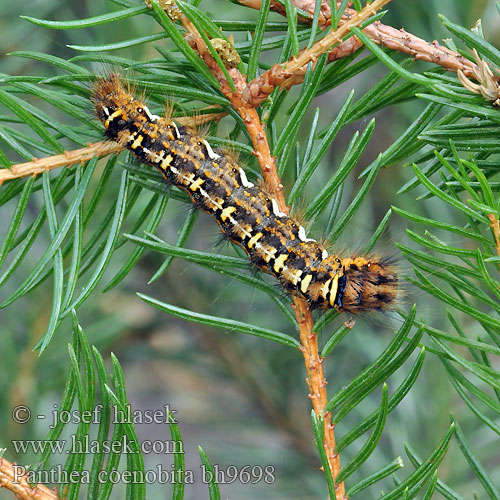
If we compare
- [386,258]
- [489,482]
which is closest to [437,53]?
[386,258]

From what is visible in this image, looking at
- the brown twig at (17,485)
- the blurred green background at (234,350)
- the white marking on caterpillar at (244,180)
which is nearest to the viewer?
the brown twig at (17,485)

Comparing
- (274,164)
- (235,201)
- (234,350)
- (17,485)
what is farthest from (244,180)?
(234,350)

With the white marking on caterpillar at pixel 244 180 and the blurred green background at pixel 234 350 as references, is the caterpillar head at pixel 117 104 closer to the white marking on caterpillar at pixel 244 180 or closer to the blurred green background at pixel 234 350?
the white marking on caterpillar at pixel 244 180

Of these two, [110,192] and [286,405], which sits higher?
[110,192]

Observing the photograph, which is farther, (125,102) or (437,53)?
(125,102)

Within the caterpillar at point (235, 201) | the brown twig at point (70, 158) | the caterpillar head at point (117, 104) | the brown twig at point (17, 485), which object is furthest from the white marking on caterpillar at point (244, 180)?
the brown twig at point (17, 485)

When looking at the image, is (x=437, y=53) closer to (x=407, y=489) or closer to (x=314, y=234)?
(x=314, y=234)

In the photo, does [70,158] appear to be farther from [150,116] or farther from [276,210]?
[276,210]
